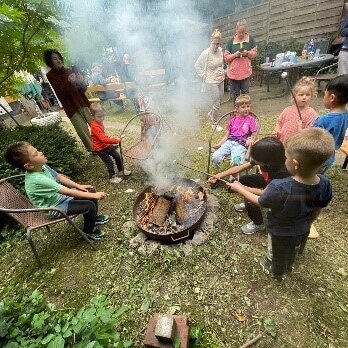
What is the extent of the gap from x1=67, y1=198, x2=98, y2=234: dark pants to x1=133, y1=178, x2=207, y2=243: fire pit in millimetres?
594

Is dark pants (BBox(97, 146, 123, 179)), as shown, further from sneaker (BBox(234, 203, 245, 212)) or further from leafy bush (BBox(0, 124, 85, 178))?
sneaker (BBox(234, 203, 245, 212))

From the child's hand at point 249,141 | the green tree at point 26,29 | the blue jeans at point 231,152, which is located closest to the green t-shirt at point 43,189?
the green tree at point 26,29

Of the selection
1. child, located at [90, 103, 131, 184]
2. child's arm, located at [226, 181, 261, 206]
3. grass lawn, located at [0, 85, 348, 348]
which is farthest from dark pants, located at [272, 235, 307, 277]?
child, located at [90, 103, 131, 184]

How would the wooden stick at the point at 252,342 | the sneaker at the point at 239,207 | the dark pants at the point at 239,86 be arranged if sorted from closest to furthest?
the wooden stick at the point at 252,342 → the sneaker at the point at 239,207 → the dark pants at the point at 239,86

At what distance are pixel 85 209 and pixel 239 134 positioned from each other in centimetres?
273

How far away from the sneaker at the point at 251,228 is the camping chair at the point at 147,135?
89.4 inches

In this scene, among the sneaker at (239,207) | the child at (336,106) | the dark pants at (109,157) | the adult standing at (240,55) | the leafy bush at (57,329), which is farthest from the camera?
the adult standing at (240,55)

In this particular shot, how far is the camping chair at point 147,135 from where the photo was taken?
15.8 feet

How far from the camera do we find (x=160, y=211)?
356 centimetres

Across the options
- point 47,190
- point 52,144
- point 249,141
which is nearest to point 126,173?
point 52,144

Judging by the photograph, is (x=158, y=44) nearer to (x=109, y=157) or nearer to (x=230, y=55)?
(x=230, y=55)

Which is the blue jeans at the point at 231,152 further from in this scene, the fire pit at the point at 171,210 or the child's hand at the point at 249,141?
Answer: the fire pit at the point at 171,210

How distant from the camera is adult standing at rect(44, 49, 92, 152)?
4680 millimetres

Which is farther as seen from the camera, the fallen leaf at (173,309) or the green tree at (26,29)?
the green tree at (26,29)
